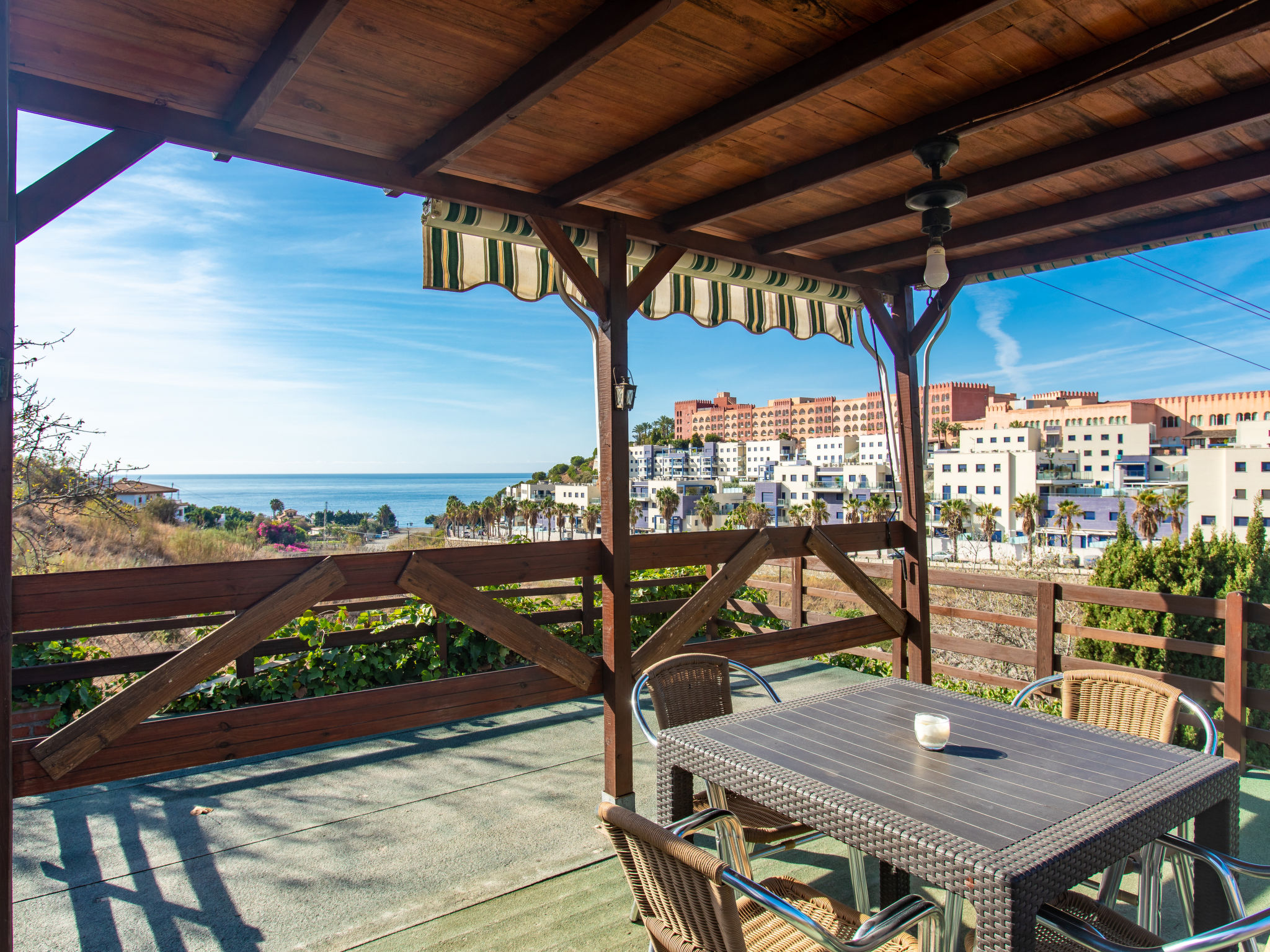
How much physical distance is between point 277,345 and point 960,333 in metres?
79.9

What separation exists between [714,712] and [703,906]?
138 centimetres

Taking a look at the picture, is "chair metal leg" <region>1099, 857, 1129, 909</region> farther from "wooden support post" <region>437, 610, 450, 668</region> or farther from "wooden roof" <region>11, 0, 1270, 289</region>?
"wooden support post" <region>437, 610, 450, 668</region>

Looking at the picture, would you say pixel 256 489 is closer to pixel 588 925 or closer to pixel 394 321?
pixel 394 321

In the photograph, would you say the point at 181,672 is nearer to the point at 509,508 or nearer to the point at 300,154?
the point at 300,154

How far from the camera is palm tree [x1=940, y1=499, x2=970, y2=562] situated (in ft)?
183

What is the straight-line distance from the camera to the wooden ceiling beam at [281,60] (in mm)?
1637

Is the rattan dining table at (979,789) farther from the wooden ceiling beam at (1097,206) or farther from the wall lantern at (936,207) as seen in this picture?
the wooden ceiling beam at (1097,206)

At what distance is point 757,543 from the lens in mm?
3596

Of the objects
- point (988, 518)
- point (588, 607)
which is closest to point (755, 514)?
point (988, 518)

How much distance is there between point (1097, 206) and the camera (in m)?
2.99

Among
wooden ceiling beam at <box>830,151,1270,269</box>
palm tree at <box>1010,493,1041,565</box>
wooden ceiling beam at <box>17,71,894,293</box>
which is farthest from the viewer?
palm tree at <box>1010,493,1041,565</box>

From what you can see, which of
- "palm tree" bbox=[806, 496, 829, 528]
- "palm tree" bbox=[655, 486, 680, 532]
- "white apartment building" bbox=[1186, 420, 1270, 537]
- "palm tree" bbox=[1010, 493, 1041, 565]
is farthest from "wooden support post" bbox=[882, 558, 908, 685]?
"palm tree" bbox=[655, 486, 680, 532]

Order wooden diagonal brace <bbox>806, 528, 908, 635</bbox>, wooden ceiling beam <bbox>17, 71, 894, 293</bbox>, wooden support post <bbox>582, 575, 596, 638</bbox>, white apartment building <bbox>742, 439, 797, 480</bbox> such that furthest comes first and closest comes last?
1. white apartment building <bbox>742, 439, 797, 480</bbox>
2. wooden support post <bbox>582, 575, 596, 638</bbox>
3. wooden diagonal brace <bbox>806, 528, 908, 635</bbox>
4. wooden ceiling beam <bbox>17, 71, 894, 293</bbox>

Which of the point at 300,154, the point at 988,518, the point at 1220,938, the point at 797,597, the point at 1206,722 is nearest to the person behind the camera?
the point at 1220,938
